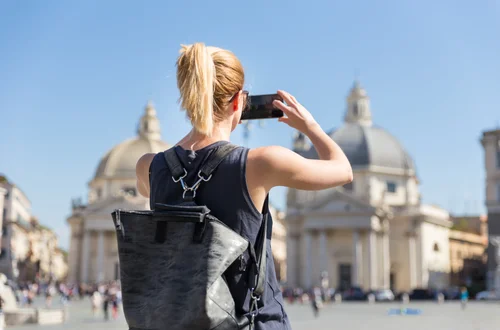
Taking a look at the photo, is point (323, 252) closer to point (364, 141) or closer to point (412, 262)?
point (412, 262)

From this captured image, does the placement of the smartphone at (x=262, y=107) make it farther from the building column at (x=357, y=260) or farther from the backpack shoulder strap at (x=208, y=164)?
the building column at (x=357, y=260)

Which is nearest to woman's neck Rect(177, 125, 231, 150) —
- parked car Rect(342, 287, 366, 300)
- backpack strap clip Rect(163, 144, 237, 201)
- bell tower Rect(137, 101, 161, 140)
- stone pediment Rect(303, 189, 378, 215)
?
backpack strap clip Rect(163, 144, 237, 201)

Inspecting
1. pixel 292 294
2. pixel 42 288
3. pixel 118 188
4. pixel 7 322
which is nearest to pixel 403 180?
pixel 292 294

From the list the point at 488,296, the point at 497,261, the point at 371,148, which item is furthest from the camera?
the point at 371,148

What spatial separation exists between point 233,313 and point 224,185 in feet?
1.46

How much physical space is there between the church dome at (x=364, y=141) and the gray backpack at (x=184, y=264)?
67.5m

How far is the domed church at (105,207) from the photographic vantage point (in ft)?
242

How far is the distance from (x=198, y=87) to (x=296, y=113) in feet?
1.42

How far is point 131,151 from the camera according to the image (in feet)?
267

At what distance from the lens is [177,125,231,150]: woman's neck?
2.61 meters

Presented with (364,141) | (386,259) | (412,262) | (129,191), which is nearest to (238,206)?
(386,259)

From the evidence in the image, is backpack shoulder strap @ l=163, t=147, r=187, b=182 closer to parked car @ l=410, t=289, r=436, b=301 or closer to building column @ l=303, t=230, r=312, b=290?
parked car @ l=410, t=289, r=436, b=301

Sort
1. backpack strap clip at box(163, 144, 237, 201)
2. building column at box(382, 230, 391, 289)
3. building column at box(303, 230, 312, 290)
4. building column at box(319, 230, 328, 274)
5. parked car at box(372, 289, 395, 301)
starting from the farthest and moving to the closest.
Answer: building column at box(303, 230, 312, 290), building column at box(319, 230, 328, 274), building column at box(382, 230, 391, 289), parked car at box(372, 289, 395, 301), backpack strap clip at box(163, 144, 237, 201)

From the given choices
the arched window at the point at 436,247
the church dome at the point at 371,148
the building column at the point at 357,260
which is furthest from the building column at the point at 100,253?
the arched window at the point at 436,247
